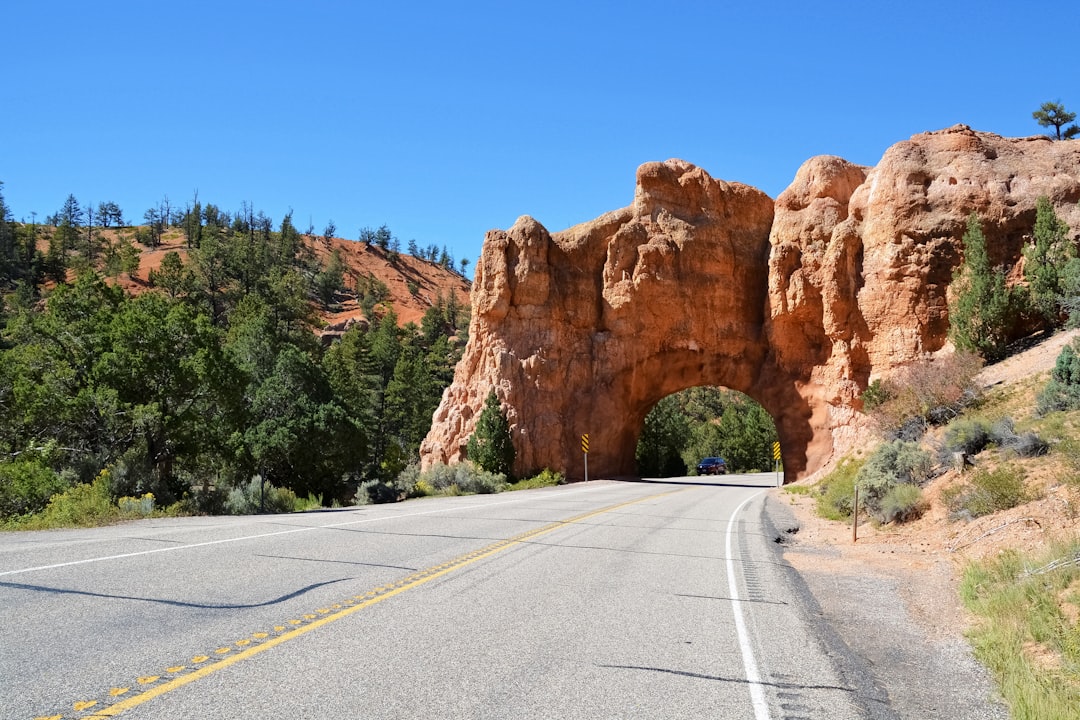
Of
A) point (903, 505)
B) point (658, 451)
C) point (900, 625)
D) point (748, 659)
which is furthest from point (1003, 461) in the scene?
point (658, 451)

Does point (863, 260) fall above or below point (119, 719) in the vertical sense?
above

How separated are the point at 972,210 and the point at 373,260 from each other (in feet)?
383

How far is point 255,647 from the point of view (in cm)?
516

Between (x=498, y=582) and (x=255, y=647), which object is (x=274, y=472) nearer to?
(x=498, y=582)

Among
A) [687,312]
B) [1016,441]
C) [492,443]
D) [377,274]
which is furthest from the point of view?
[377,274]

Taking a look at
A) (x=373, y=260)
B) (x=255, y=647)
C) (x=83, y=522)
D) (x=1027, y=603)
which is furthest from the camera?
(x=373, y=260)

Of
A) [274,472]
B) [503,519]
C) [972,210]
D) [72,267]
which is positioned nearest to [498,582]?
[503,519]

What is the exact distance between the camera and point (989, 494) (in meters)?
11.2

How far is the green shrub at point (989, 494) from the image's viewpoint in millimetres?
10797

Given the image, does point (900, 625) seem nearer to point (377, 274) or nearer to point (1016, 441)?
point (1016, 441)

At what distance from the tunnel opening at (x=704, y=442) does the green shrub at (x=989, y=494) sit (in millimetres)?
41093

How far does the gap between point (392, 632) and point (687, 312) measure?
3718 centimetres

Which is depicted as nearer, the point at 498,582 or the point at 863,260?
the point at 498,582

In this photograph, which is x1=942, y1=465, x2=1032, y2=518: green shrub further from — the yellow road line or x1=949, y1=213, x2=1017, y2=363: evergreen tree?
x1=949, y1=213, x2=1017, y2=363: evergreen tree
